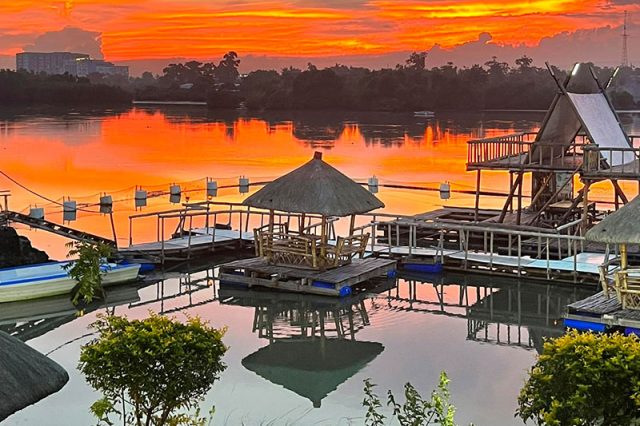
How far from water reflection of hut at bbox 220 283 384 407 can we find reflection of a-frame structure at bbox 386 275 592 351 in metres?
0.80

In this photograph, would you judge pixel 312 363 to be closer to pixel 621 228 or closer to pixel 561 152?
pixel 621 228

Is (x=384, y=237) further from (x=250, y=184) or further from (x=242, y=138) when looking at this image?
(x=242, y=138)

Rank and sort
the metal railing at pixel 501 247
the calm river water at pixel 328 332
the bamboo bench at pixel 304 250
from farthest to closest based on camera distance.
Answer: the metal railing at pixel 501 247, the bamboo bench at pixel 304 250, the calm river water at pixel 328 332

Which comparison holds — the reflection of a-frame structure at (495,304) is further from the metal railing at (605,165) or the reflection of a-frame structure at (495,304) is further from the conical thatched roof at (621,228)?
the metal railing at (605,165)

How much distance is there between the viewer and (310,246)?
59.0 feet

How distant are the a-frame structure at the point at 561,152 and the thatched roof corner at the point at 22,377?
1413 centimetres

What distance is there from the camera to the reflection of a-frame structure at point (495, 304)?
596 inches

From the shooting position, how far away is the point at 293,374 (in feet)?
42.5

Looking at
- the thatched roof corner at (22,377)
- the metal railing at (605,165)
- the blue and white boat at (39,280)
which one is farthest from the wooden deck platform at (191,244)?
the thatched roof corner at (22,377)

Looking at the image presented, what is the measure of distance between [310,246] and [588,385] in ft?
36.6

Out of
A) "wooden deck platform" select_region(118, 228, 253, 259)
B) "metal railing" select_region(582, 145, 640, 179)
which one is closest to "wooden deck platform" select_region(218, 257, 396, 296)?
"wooden deck platform" select_region(118, 228, 253, 259)

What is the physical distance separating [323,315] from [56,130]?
54.5 meters

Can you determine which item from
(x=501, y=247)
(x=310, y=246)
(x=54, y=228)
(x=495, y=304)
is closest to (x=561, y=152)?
(x=501, y=247)

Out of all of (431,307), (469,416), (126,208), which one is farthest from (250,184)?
(469,416)
